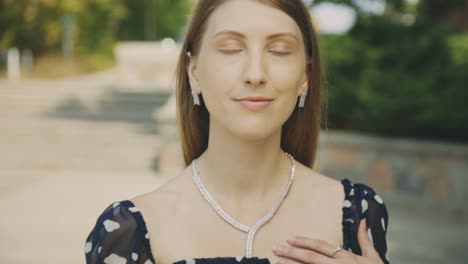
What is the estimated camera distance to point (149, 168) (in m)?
8.19

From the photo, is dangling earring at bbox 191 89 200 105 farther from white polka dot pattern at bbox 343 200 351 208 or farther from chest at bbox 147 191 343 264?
white polka dot pattern at bbox 343 200 351 208

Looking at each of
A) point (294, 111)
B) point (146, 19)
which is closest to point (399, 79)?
point (294, 111)

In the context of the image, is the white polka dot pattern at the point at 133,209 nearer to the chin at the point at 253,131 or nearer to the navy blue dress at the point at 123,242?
the navy blue dress at the point at 123,242

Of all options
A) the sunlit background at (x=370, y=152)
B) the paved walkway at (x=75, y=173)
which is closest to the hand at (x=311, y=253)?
the sunlit background at (x=370, y=152)

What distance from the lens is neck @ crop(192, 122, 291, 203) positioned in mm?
1554

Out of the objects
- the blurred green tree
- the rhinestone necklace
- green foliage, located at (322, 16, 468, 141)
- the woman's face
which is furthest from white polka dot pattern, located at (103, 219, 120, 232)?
the blurred green tree

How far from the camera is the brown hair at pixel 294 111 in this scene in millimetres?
1528

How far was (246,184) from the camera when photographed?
1.58m

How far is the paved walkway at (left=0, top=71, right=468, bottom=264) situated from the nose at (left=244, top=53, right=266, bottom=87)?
11.5 ft

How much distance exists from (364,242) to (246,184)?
0.34 m

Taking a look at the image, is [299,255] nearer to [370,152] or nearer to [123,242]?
[123,242]

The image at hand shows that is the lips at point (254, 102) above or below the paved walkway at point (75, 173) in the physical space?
above

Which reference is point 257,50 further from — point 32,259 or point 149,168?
point 149,168

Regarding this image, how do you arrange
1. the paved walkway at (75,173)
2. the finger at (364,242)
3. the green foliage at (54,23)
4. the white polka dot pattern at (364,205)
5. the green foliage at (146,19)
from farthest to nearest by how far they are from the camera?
the green foliage at (146,19)
the green foliage at (54,23)
the paved walkway at (75,173)
the white polka dot pattern at (364,205)
the finger at (364,242)
